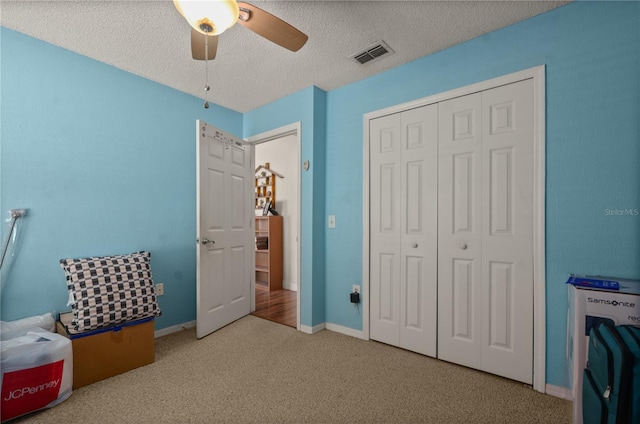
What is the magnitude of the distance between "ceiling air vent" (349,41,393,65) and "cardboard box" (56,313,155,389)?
8.70 ft

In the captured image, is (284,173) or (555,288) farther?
(284,173)

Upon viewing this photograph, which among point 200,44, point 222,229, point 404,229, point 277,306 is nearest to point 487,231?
point 404,229

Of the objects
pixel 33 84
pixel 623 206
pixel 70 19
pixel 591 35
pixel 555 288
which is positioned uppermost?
pixel 70 19

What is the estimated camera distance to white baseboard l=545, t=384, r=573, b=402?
1.76 metres

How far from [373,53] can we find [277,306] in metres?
2.97

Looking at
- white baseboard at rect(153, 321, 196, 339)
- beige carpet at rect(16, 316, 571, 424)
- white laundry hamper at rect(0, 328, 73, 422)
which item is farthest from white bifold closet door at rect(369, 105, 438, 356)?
white laundry hamper at rect(0, 328, 73, 422)

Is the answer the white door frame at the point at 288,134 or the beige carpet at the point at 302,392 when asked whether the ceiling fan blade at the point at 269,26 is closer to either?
the white door frame at the point at 288,134

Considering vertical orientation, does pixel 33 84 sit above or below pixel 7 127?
above

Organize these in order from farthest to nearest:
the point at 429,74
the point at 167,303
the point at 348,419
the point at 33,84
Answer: the point at 167,303
the point at 429,74
the point at 33,84
the point at 348,419

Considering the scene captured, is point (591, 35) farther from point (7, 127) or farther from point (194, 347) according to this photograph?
point (7, 127)

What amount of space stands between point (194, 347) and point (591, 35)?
3.58 meters

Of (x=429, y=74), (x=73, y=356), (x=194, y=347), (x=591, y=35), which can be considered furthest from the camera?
(x=194, y=347)

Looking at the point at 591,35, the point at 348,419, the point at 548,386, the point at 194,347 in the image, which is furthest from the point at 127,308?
the point at 591,35

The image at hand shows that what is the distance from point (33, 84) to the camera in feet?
6.90
